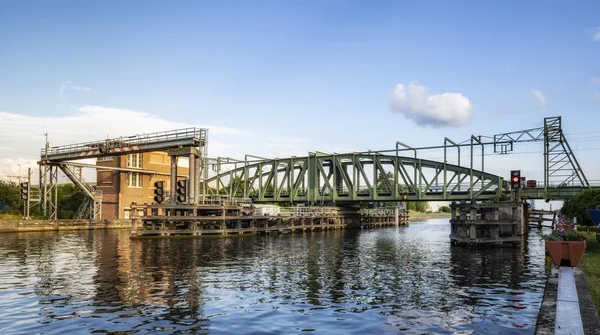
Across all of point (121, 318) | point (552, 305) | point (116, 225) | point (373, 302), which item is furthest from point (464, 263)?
point (116, 225)

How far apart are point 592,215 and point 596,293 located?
669 inches

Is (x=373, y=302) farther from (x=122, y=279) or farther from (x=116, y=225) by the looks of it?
(x=116, y=225)

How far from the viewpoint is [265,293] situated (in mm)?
17734

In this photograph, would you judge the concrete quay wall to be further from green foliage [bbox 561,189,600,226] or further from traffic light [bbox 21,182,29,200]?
green foliage [bbox 561,189,600,226]

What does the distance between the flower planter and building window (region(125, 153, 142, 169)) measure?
56614 mm

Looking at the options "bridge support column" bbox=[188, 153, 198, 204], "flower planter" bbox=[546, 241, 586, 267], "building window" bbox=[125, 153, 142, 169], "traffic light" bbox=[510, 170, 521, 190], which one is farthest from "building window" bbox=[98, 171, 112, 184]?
"flower planter" bbox=[546, 241, 586, 267]

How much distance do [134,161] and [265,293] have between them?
53.8 metres

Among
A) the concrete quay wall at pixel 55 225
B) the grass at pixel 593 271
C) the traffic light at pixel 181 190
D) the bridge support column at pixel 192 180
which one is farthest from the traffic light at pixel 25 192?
the grass at pixel 593 271

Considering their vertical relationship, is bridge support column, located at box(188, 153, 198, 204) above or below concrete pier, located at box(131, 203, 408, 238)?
above

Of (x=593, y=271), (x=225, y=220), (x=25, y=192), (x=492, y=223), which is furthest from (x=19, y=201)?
(x=593, y=271)

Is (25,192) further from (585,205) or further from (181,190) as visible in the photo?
(585,205)

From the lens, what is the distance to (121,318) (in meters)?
13.6

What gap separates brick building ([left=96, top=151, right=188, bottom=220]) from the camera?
64.9 m

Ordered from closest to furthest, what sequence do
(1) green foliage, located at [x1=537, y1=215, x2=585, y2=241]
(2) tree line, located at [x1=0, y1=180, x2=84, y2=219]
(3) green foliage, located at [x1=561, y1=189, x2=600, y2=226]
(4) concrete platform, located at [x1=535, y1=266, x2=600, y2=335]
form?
(4) concrete platform, located at [x1=535, y1=266, x2=600, y2=335]
(1) green foliage, located at [x1=537, y1=215, x2=585, y2=241]
(3) green foliage, located at [x1=561, y1=189, x2=600, y2=226]
(2) tree line, located at [x1=0, y1=180, x2=84, y2=219]
